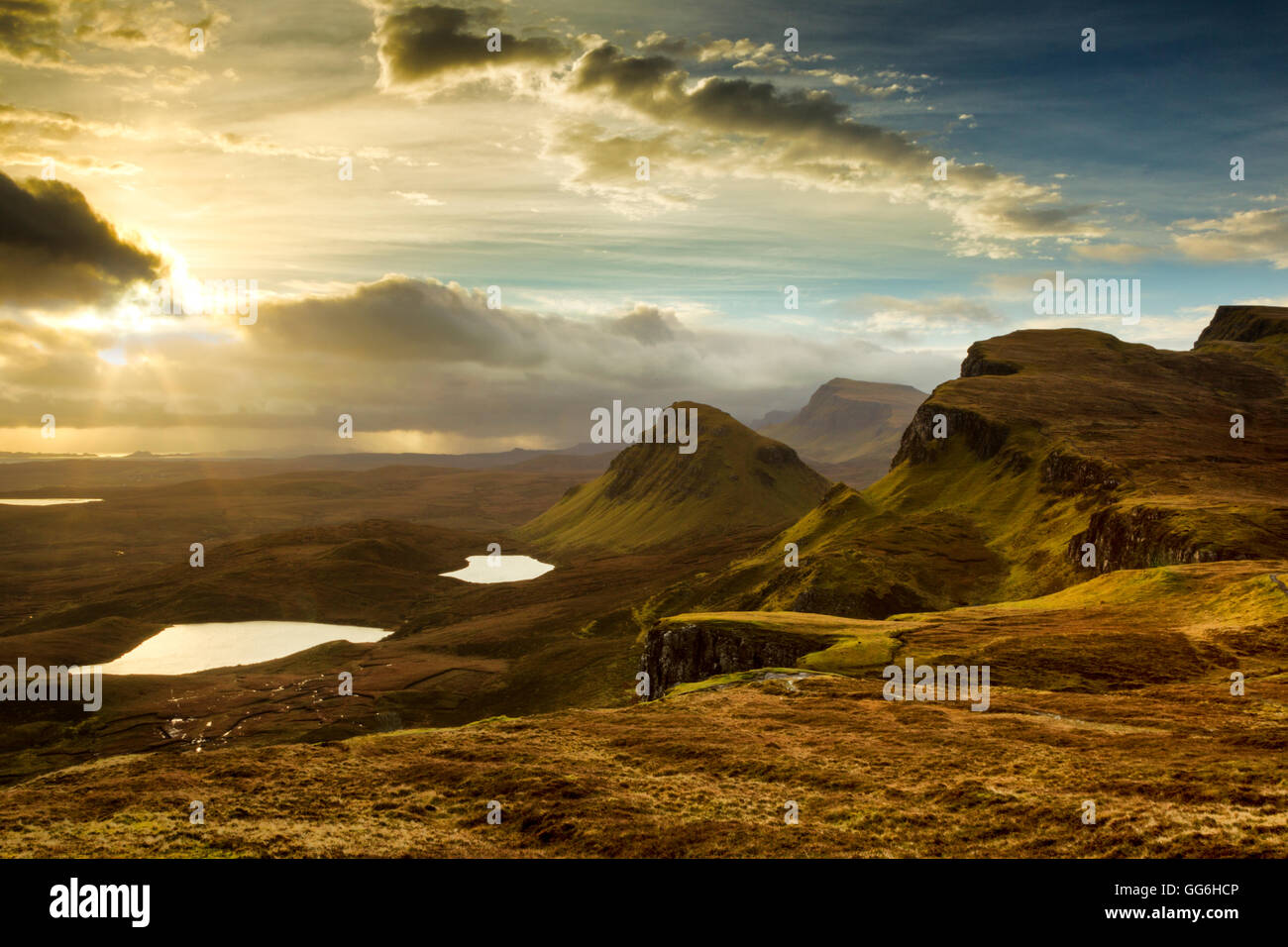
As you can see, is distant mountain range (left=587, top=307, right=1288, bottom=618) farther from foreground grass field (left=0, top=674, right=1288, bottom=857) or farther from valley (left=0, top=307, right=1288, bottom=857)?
foreground grass field (left=0, top=674, right=1288, bottom=857)

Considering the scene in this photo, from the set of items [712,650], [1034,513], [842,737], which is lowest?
[712,650]

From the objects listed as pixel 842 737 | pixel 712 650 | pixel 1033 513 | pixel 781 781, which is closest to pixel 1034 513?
pixel 1033 513

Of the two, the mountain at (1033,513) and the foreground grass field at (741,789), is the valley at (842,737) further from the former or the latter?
the mountain at (1033,513)

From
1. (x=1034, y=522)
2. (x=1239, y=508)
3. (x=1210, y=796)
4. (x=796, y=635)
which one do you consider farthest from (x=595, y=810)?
(x=1034, y=522)

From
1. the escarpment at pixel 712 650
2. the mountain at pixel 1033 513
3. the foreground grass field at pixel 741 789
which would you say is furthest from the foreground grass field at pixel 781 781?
the mountain at pixel 1033 513

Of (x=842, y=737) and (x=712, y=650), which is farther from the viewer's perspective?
(x=712, y=650)

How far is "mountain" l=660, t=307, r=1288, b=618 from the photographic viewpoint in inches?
4323

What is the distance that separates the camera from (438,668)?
164 meters

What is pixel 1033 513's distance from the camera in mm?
150875

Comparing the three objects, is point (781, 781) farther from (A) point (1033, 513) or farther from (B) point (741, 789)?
(A) point (1033, 513)

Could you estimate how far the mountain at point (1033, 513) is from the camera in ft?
360

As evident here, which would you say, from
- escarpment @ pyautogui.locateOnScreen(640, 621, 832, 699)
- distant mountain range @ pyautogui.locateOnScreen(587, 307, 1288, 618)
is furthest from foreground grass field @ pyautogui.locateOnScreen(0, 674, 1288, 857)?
distant mountain range @ pyautogui.locateOnScreen(587, 307, 1288, 618)
